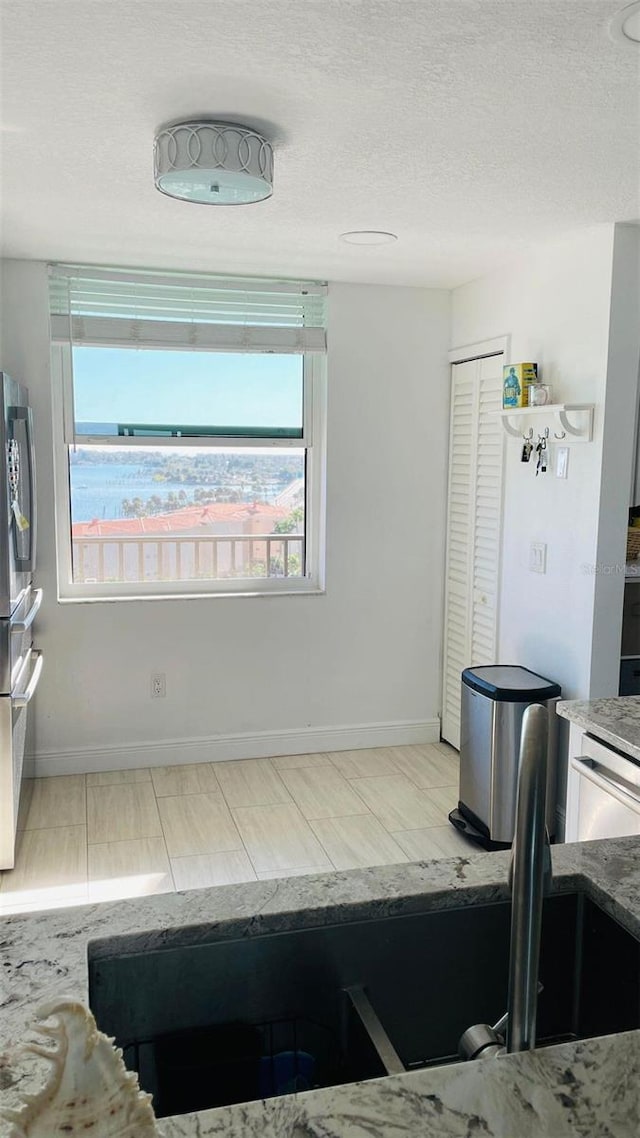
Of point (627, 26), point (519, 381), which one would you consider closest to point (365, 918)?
point (627, 26)

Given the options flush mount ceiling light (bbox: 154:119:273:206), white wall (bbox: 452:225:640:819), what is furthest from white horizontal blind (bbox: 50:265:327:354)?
flush mount ceiling light (bbox: 154:119:273:206)

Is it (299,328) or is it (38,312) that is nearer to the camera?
(38,312)

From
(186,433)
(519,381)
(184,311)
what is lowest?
(186,433)

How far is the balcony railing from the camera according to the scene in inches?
165

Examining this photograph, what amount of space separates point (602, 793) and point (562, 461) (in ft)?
5.68

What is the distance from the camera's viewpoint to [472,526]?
4.27 meters

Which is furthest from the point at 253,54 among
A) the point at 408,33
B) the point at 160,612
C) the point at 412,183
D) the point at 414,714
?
the point at 414,714

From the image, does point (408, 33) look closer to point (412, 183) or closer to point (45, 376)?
point (412, 183)

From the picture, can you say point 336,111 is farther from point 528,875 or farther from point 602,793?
point 528,875

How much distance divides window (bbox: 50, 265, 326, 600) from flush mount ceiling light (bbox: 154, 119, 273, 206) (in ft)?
5.53

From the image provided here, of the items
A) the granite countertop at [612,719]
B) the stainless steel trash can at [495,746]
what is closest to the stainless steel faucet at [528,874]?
the granite countertop at [612,719]

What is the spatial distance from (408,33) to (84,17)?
642 mm

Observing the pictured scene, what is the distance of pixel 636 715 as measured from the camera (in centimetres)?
207

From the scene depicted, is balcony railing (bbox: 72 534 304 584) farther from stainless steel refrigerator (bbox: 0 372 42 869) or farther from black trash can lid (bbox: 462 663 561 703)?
black trash can lid (bbox: 462 663 561 703)
